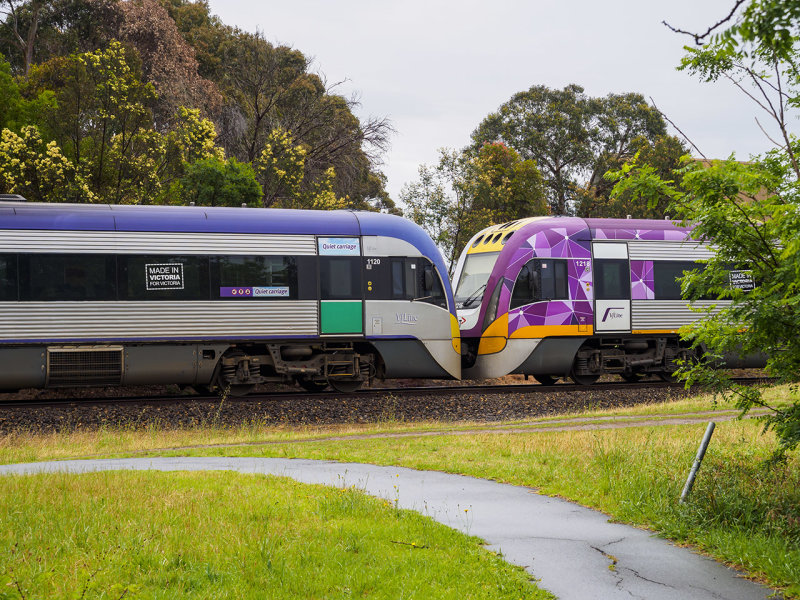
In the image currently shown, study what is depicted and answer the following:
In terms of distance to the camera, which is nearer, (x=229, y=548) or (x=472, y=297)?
(x=229, y=548)

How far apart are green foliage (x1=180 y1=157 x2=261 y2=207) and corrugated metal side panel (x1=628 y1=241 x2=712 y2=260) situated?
36.5 ft

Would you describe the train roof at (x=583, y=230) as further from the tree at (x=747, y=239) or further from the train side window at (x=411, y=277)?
the tree at (x=747, y=239)

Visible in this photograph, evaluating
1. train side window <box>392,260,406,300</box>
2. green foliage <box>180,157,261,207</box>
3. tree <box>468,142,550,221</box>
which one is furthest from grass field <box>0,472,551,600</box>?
tree <box>468,142,550,221</box>

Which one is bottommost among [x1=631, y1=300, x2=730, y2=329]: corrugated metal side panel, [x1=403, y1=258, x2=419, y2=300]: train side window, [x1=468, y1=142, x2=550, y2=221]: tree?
[x1=631, y1=300, x2=730, y2=329]: corrugated metal side panel

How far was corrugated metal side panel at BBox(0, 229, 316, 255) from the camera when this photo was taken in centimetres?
1609

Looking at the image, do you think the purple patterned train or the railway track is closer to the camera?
the railway track

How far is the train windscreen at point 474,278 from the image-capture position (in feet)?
67.5

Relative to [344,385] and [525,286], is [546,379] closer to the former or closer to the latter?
[525,286]

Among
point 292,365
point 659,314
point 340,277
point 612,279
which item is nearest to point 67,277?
point 292,365

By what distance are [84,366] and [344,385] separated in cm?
533

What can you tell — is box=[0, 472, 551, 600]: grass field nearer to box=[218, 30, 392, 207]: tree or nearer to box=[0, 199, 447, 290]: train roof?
box=[0, 199, 447, 290]: train roof

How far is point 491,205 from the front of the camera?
3766 centimetres

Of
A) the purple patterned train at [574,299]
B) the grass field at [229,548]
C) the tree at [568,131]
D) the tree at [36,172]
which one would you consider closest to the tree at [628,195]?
the tree at [568,131]

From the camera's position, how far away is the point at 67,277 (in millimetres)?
16281
